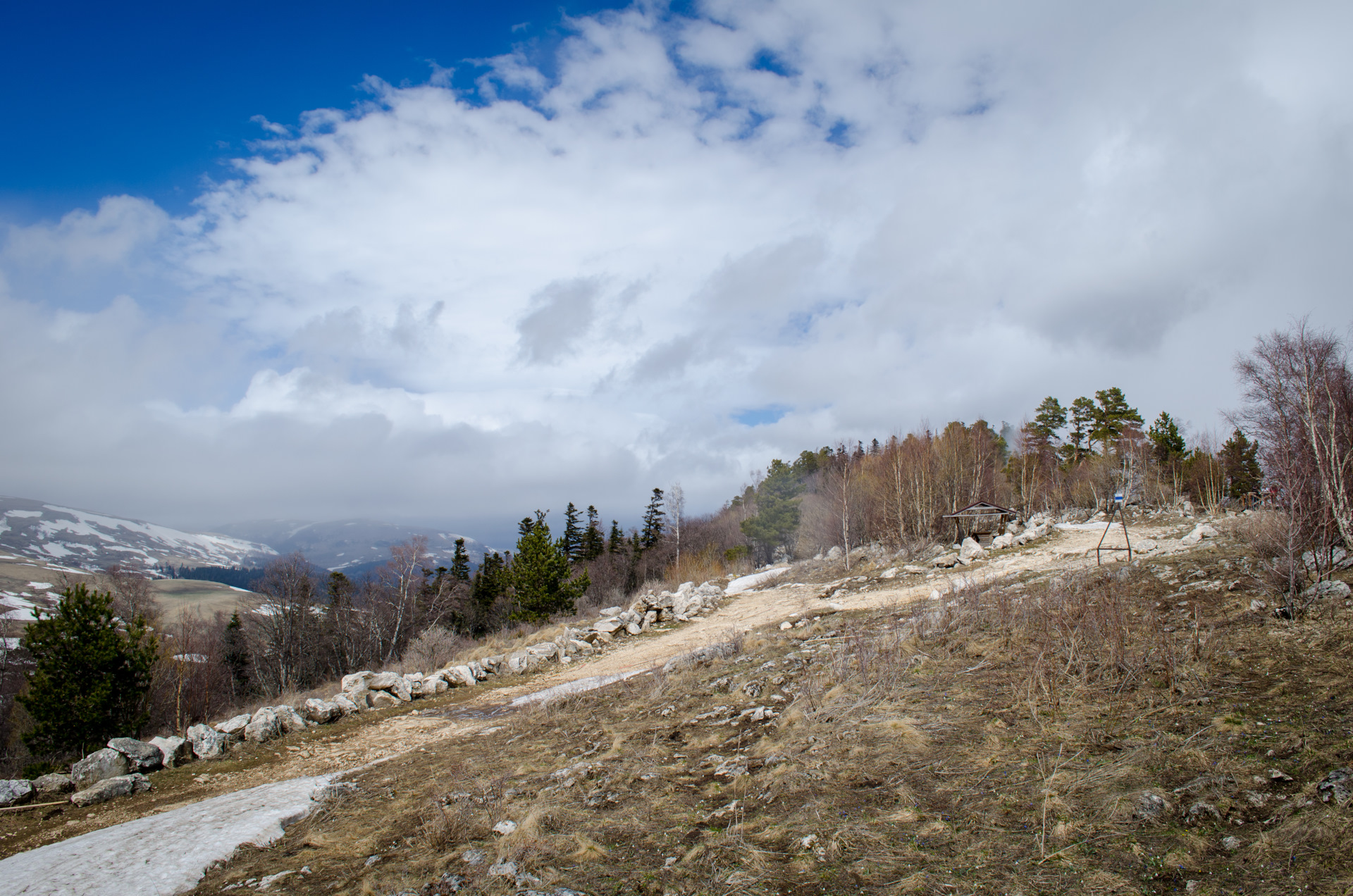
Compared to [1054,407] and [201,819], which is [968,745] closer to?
[201,819]

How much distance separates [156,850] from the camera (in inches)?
223

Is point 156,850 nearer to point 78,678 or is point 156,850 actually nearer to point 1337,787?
point 1337,787

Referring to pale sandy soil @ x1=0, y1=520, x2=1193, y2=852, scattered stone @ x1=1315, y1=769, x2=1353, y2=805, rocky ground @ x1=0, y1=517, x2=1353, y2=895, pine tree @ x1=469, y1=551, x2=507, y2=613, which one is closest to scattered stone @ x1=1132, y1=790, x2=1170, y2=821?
rocky ground @ x1=0, y1=517, x2=1353, y2=895

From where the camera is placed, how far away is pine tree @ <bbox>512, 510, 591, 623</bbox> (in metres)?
34.9

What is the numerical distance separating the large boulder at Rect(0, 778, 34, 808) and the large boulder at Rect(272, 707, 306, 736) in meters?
3.21

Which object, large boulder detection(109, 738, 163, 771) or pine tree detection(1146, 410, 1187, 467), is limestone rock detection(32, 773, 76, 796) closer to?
large boulder detection(109, 738, 163, 771)

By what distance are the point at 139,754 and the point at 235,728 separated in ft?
5.20

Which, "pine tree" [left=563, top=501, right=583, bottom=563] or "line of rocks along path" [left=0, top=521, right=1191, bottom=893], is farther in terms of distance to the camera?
"pine tree" [left=563, top=501, right=583, bottom=563]

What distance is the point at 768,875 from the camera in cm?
378

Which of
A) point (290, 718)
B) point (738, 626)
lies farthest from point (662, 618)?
point (290, 718)

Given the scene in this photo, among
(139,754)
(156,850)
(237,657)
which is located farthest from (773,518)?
(156,850)

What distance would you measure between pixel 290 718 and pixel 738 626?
466 inches

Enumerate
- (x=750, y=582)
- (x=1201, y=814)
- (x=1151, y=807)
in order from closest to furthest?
A: (x=1201, y=814)
(x=1151, y=807)
(x=750, y=582)

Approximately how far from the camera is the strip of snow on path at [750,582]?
28.4m
